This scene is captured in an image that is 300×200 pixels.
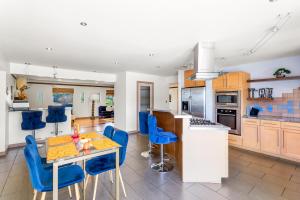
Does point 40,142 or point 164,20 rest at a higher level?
point 164,20

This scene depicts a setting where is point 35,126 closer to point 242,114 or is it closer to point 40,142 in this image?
point 40,142

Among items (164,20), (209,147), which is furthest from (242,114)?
(164,20)

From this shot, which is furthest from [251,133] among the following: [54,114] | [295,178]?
[54,114]

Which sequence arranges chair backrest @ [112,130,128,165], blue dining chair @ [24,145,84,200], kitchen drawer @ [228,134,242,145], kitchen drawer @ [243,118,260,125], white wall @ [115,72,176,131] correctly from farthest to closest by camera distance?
white wall @ [115,72,176,131] → kitchen drawer @ [228,134,242,145] → kitchen drawer @ [243,118,260,125] → chair backrest @ [112,130,128,165] → blue dining chair @ [24,145,84,200]

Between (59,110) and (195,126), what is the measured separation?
4.05m

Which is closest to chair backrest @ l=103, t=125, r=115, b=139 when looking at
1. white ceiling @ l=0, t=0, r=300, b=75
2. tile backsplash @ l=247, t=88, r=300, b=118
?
white ceiling @ l=0, t=0, r=300, b=75

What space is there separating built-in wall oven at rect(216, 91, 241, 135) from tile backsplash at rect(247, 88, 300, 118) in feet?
2.03

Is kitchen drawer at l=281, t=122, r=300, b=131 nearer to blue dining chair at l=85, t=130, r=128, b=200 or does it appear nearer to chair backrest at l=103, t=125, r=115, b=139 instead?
blue dining chair at l=85, t=130, r=128, b=200

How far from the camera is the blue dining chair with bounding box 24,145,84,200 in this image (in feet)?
5.02

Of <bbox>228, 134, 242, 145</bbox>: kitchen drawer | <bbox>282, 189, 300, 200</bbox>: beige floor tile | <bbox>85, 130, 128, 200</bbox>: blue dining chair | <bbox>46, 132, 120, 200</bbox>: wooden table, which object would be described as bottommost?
<bbox>282, 189, 300, 200</bbox>: beige floor tile

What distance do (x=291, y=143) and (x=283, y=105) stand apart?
41.3 inches

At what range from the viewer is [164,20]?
6.59 feet

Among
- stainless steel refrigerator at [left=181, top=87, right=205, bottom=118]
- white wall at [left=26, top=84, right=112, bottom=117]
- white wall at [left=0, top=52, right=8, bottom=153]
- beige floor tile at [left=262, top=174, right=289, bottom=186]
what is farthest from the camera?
white wall at [left=26, top=84, right=112, bottom=117]

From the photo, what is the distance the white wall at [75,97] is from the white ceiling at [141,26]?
5.96 m
